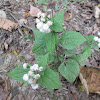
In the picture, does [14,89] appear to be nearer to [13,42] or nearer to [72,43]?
[13,42]

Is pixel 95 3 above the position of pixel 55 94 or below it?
above

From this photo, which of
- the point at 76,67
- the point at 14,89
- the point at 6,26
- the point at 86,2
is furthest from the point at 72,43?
the point at 86,2

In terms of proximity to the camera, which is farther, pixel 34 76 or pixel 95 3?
pixel 95 3

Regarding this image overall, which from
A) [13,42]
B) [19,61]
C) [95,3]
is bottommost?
[19,61]

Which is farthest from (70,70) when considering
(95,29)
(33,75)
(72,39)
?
(95,29)

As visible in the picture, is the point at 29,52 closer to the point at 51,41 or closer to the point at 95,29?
the point at 51,41

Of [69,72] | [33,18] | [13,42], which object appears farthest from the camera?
[33,18]

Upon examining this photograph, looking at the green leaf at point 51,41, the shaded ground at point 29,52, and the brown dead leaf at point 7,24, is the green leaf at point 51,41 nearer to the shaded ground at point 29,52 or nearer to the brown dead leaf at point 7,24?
the shaded ground at point 29,52

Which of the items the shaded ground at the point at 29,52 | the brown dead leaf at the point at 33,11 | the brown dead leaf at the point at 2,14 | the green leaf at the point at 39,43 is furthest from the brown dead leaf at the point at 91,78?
the brown dead leaf at the point at 2,14

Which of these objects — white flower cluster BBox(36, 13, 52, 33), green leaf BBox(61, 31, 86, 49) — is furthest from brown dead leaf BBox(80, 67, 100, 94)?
white flower cluster BBox(36, 13, 52, 33)
